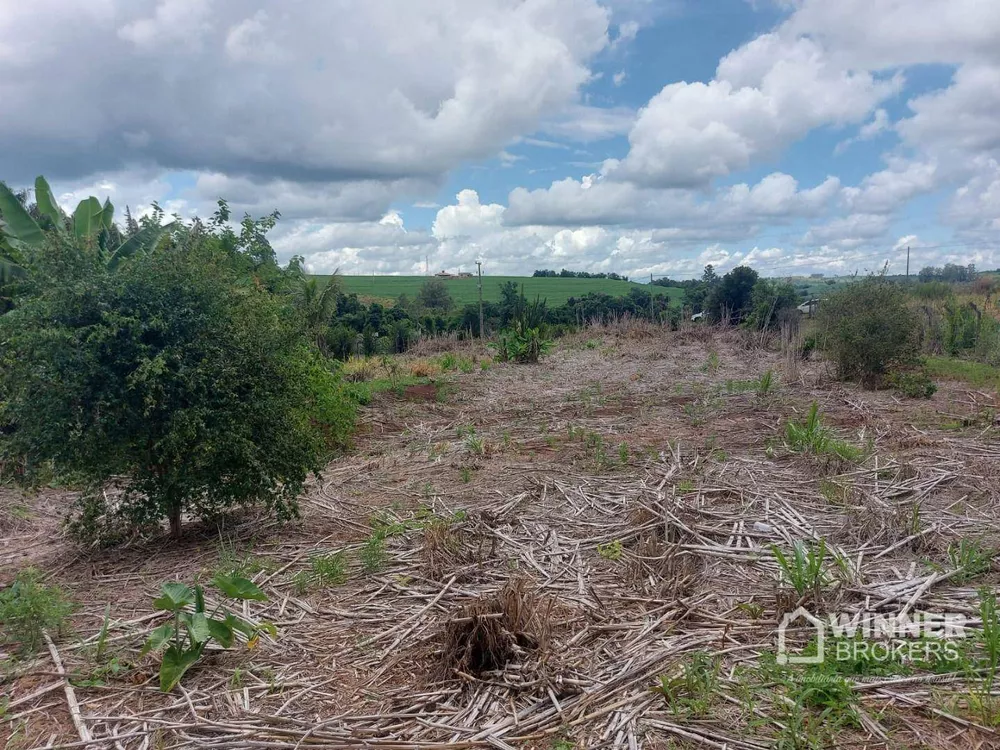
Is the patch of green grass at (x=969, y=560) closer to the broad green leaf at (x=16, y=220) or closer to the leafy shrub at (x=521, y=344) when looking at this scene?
the broad green leaf at (x=16, y=220)

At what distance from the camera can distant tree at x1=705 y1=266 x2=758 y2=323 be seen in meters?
26.2

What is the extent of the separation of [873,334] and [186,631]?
12395 millimetres

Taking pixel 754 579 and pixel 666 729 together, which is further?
pixel 754 579

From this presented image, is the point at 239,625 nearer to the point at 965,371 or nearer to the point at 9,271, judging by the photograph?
the point at 9,271

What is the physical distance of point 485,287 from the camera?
3349 inches

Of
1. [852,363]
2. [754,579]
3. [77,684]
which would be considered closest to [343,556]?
[77,684]

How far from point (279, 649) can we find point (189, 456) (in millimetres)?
1953

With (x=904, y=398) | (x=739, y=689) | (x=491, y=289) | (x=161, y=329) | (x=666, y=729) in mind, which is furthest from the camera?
(x=491, y=289)

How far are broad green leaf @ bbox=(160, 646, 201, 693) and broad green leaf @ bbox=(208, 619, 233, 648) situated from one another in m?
Answer: 0.11

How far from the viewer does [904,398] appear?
1134 cm

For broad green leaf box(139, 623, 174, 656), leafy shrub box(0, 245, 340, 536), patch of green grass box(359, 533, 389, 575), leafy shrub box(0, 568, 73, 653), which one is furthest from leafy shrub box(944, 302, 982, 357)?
leafy shrub box(0, 568, 73, 653)

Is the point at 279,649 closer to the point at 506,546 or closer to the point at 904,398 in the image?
the point at 506,546

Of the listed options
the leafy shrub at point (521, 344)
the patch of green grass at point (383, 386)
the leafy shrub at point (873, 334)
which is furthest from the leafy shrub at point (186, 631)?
A: the leafy shrub at point (521, 344)

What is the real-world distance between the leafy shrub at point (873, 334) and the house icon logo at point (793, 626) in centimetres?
1024
